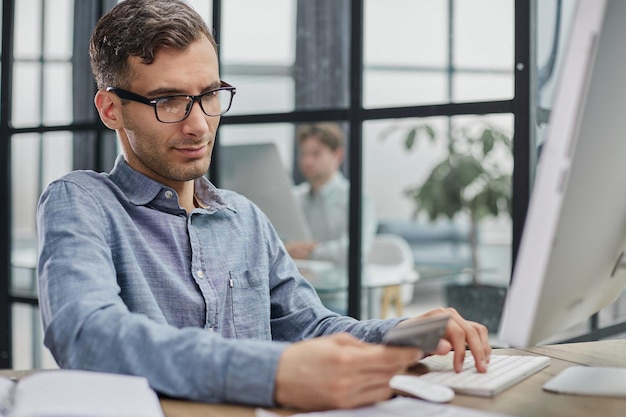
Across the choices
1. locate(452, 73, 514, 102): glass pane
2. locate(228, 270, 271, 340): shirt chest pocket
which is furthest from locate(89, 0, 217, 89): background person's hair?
locate(452, 73, 514, 102): glass pane

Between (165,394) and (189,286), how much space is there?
1.24 ft

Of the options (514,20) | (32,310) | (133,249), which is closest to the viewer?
(133,249)

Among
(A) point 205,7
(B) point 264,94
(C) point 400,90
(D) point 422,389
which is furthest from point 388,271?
(D) point 422,389

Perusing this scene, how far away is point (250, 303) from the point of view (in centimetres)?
141

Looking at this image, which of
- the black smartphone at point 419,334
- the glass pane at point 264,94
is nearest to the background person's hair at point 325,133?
the glass pane at point 264,94

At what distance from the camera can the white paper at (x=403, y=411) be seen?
0.87 metres

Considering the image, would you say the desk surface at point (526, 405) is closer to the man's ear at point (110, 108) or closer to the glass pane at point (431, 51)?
the man's ear at point (110, 108)

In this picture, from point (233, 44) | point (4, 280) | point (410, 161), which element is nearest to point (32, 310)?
point (4, 280)

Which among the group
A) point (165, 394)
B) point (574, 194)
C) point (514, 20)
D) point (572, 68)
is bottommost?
point (165, 394)

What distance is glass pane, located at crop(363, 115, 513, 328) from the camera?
2768 mm

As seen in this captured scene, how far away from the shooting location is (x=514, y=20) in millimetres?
Answer: 2002

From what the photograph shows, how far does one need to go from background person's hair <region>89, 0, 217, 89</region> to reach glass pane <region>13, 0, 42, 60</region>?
7.69 feet

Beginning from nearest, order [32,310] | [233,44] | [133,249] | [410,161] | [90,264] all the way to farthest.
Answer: [90,264], [133,249], [233,44], [32,310], [410,161]

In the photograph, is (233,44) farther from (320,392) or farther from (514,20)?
(320,392)
